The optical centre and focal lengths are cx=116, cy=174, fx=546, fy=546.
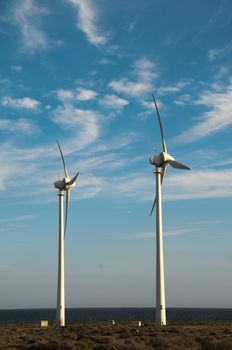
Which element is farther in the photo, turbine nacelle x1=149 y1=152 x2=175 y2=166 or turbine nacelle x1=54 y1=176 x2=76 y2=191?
turbine nacelle x1=54 y1=176 x2=76 y2=191

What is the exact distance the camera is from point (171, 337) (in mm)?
47781

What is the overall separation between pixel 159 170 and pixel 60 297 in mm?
21635

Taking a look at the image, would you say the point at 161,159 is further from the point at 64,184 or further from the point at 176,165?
the point at 64,184

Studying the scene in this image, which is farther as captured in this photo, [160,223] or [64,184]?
[64,184]

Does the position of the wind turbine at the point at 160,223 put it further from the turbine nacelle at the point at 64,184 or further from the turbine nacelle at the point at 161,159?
the turbine nacelle at the point at 64,184

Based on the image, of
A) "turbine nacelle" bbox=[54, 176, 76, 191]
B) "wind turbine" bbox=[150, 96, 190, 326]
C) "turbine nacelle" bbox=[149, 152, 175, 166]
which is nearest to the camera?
"wind turbine" bbox=[150, 96, 190, 326]

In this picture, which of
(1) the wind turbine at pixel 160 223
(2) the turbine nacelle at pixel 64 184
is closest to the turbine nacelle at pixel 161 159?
(1) the wind turbine at pixel 160 223

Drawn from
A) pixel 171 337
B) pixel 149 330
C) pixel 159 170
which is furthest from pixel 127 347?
pixel 159 170

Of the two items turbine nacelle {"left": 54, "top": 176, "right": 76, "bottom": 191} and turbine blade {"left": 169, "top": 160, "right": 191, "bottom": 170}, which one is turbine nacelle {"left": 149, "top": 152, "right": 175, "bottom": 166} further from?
turbine nacelle {"left": 54, "top": 176, "right": 76, "bottom": 191}

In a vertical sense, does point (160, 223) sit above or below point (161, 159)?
below

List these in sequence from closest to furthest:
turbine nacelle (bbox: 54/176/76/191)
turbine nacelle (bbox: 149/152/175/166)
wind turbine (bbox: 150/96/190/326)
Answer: wind turbine (bbox: 150/96/190/326) < turbine nacelle (bbox: 149/152/175/166) < turbine nacelle (bbox: 54/176/76/191)

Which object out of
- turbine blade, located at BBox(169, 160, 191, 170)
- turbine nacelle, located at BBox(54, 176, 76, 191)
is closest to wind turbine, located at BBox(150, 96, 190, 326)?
turbine blade, located at BBox(169, 160, 191, 170)

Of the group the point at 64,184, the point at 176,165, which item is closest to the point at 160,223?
the point at 176,165

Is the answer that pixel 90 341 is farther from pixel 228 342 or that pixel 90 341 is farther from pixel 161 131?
pixel 161 131
